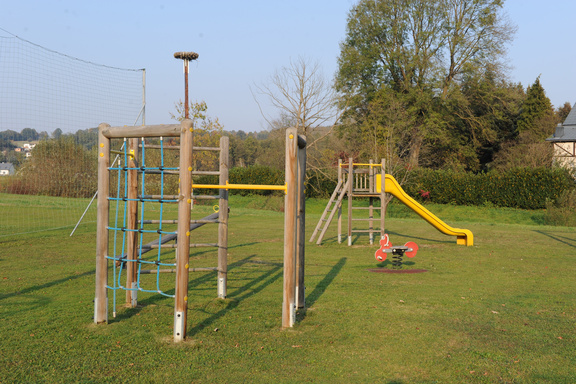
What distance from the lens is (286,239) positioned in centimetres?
528

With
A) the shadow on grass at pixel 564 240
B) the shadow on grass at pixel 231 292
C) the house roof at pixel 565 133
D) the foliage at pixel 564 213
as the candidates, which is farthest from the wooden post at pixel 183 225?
the house roof at pixel 565 133

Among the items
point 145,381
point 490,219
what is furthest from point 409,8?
point 145,381

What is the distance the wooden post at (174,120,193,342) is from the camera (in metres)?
4.71

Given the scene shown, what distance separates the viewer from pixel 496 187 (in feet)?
90.2

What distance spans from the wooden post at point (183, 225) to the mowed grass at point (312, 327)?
0.25 m

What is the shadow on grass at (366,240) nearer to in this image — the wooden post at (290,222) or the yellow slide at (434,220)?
the yellow slide at (434,220)

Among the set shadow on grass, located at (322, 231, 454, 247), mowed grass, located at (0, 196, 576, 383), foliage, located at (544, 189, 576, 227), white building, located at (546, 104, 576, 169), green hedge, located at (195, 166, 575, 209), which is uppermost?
white building, located at (546, 104, 576, 169)

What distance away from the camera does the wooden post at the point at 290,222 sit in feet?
17.0

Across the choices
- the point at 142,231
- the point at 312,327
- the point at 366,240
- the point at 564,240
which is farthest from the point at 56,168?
the point at 564,240

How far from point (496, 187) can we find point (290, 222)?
25110mm

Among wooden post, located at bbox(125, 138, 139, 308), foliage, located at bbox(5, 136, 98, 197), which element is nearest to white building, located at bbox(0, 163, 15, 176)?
foliage, located at bbox(5, 136, 98, 197)

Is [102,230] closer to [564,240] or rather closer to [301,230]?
[301,230]

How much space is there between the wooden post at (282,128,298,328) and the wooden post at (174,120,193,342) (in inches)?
41.1

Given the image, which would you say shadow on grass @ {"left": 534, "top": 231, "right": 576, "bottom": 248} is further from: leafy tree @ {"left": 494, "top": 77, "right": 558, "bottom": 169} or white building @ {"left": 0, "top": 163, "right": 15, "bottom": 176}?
leafy tree @ {"left": 494, "top": 77, "right": 558, "bottom": 169}
